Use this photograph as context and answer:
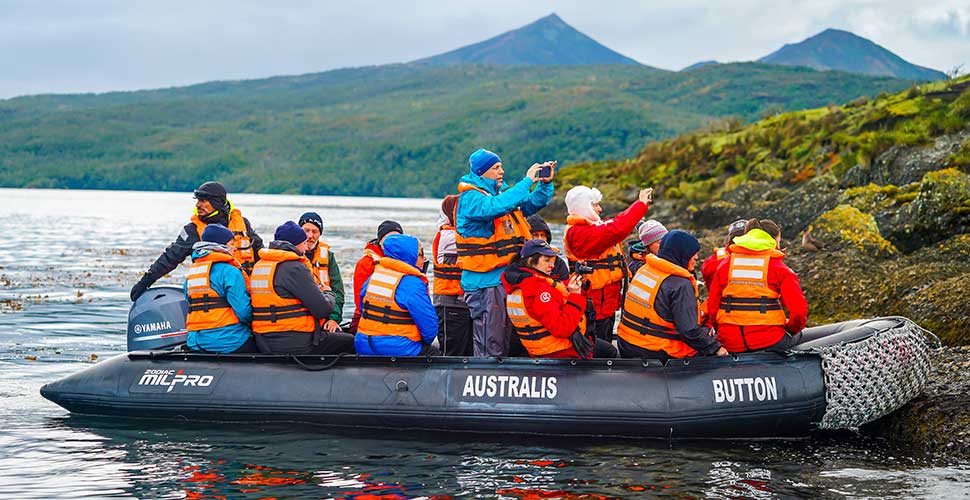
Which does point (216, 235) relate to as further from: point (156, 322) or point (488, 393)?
point (488, 393)

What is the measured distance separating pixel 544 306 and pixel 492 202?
103cm

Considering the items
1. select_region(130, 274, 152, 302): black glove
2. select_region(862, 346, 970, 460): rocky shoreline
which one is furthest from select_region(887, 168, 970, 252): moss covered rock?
select_region(130, 274, 152, 302): black glove

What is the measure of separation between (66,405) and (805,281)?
35.3ft

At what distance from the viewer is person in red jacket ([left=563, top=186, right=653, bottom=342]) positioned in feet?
30.8

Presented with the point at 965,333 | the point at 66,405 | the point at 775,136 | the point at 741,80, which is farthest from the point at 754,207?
the point at 741,80

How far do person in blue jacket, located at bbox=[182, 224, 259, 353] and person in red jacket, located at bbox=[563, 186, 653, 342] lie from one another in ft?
10.5

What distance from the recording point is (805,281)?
15.6 metres

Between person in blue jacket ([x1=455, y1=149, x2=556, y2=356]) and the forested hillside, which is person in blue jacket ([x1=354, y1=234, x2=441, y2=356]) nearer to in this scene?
person in blue jacket ([x1=455, y1=149, x2=556, y2=356])

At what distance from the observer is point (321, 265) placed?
37.7ft

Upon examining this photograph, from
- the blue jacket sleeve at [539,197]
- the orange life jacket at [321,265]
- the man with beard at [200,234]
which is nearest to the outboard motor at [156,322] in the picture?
the man with beard at [200,234]

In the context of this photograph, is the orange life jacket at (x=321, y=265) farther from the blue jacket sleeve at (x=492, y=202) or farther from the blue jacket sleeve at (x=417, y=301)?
the blue jacket sleeve at (x=492, y=202)

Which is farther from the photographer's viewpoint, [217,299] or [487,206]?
[217,299]

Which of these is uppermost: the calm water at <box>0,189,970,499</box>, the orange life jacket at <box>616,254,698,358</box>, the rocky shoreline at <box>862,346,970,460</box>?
the orange life jacket at <box>616,254,698,358</box>

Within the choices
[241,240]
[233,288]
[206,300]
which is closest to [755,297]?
[233,288]
